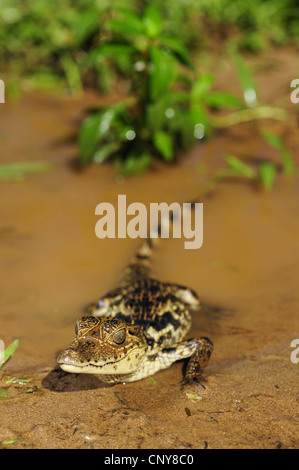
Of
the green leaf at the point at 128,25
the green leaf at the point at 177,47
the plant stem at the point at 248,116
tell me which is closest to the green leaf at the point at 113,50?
the green leaf at the point at 128,25

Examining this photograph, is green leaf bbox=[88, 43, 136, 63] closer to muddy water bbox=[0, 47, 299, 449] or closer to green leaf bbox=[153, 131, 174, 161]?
green leaf bbox=[153, 131, 174, 161]

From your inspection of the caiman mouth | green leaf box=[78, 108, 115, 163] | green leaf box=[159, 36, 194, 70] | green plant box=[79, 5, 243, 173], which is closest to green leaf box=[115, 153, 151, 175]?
green plant box=[79, 5, 243, 173]

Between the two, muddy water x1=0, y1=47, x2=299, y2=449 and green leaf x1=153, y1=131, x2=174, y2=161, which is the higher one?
green leaf x1=153, y1=131, x2=174, y2=161

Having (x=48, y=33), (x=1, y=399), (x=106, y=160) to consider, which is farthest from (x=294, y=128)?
(x=1, y=399)

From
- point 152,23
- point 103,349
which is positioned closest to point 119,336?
point 103,349

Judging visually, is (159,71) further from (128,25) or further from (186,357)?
(186,357)

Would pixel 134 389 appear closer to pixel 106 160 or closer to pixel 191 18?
pixel 106 160
